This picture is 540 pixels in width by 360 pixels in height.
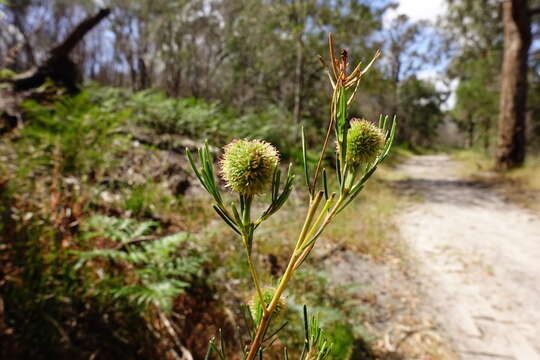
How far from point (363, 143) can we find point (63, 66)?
631 cm

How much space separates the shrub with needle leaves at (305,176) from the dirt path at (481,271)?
2.73 m

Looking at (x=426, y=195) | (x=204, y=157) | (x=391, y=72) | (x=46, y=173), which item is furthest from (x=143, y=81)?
(x=204, y=157)

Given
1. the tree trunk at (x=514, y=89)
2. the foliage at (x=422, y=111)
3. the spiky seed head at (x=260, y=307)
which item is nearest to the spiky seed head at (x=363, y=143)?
the spiky seed head at (x=260, y=307)

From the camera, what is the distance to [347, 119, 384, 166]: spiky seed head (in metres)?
0.53

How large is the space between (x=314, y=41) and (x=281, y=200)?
30.3 ft

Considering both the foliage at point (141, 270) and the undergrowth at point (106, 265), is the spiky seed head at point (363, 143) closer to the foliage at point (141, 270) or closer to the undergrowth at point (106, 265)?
the undergrowth at point (106, 265)

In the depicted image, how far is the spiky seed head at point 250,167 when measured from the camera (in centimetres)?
53

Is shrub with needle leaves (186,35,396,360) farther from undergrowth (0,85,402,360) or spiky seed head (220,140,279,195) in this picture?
undergrowth (0,85,402,360)

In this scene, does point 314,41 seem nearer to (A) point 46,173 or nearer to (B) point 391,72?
(B) point 391,72

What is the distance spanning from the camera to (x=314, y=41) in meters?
8.86

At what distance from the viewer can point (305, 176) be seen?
20.1 inches

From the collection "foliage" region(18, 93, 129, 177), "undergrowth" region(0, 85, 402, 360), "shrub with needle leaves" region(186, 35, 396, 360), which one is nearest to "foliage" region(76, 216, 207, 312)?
"undergrowth" region(0, 85, 402, 360)

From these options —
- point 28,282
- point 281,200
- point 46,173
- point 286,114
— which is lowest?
point 28,282

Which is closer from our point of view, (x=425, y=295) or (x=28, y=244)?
(x=28, y=244)
